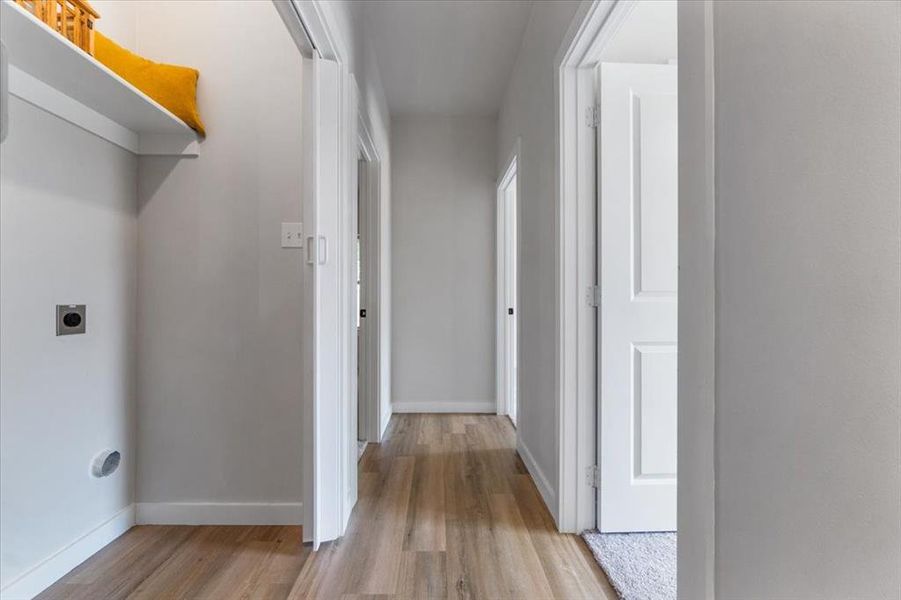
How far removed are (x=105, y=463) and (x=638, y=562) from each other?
1.96 metres

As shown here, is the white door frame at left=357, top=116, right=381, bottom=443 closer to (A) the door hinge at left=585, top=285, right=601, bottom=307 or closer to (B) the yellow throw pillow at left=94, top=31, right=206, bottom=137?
(B) the yellow throw pillow at left=94, top=31, right=206, bottom=137

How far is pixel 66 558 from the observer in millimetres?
1583

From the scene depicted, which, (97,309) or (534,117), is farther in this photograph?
(534,117)

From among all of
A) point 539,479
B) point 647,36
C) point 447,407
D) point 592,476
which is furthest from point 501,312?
point 647,36

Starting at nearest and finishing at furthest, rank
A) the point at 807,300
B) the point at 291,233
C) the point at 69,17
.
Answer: the point at 807,300 < the point at 69,17 < the point at 291,233

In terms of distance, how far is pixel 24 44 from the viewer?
125 cm

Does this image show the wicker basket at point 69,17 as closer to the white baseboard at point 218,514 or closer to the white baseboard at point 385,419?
the white baseboard at point 218,514

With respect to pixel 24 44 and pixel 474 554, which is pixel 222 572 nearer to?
pixel 474 554

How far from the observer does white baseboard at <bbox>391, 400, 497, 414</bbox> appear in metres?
3.94

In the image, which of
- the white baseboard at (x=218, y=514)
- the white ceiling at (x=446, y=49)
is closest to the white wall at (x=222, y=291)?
the white baseboard at (x=218, y=514)

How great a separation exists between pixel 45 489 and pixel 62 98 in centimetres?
127

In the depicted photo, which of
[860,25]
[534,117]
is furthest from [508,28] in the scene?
[860,25]

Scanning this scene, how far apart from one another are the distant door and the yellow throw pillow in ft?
5.32

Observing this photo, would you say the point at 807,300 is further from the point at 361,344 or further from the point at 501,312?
the point at 501,312
